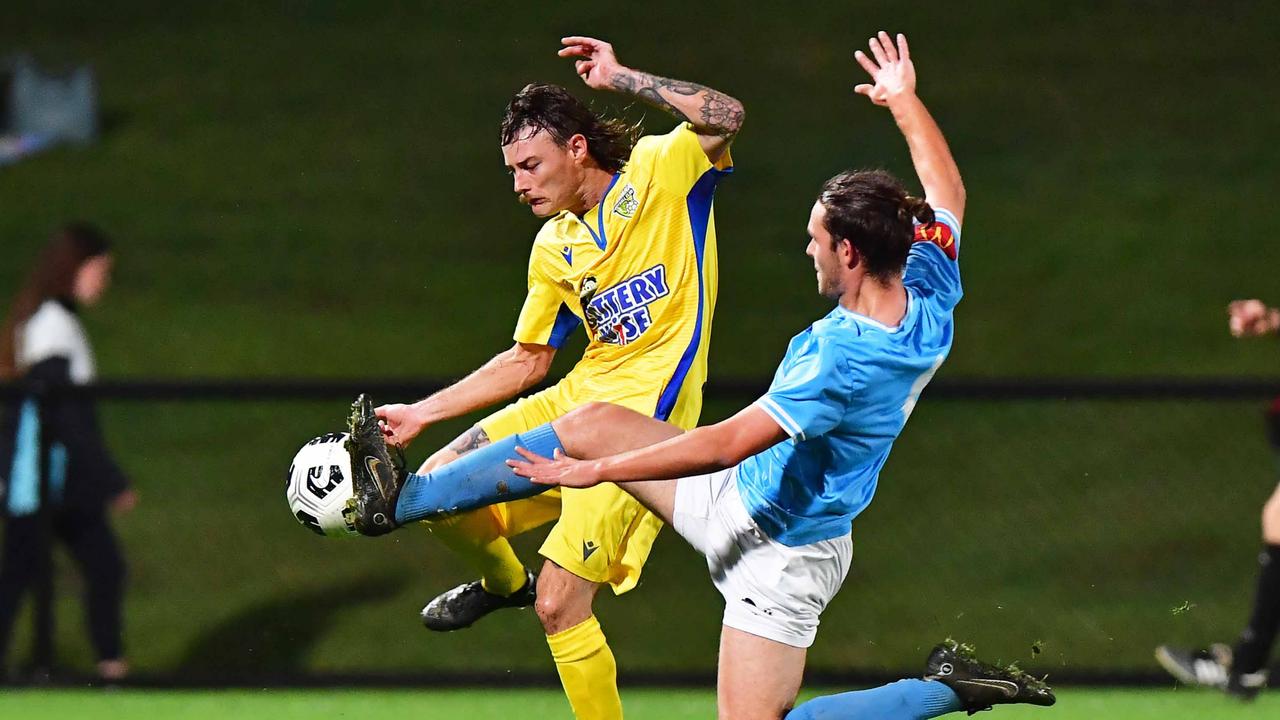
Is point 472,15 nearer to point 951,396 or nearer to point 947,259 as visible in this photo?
point 951,396

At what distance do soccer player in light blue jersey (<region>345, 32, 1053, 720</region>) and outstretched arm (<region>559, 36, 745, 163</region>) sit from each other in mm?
387

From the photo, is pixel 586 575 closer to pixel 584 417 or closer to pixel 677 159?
pixel 584 417

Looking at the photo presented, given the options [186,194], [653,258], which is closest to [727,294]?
[186,194]

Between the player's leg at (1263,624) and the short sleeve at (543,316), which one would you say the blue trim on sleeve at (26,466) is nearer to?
the short sleeve at (543,316)

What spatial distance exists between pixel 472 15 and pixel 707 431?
42.2ft

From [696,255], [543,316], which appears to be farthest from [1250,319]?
[543,316]

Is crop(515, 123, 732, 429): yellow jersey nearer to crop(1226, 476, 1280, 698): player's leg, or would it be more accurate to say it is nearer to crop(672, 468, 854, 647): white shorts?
crop(672, 468, 854, 647): white shorts

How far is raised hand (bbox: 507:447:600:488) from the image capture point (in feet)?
13.0

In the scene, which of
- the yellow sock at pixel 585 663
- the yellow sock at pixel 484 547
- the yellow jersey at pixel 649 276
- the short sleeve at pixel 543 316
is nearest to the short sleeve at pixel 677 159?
the yellow jersey at pixel 649 276

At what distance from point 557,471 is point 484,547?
3.51ft

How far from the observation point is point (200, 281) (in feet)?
41.5

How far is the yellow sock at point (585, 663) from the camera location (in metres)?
4.85

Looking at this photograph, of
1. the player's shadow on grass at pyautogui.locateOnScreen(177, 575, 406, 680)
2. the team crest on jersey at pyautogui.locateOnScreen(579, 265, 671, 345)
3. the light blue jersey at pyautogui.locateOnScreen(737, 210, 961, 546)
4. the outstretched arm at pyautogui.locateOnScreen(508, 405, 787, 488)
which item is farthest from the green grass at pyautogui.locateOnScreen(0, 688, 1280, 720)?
the outstretched arm at pyautogui.locateOnScreen(508, 405, 787, 488)

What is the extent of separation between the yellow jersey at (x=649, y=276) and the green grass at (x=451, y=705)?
6.79 feet
